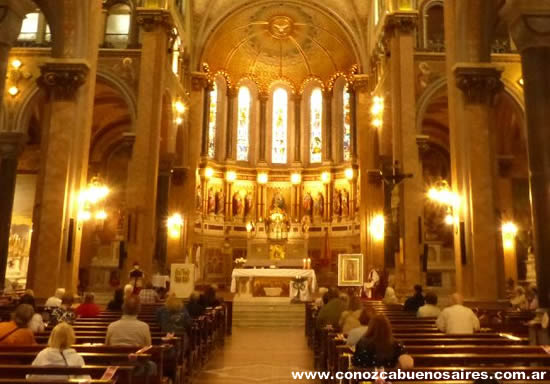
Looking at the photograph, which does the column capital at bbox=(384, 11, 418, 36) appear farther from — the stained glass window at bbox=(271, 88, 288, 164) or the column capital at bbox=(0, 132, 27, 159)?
the stained glass window at bbox=(271, 88, 288, 164)

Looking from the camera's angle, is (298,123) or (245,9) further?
(298,123)

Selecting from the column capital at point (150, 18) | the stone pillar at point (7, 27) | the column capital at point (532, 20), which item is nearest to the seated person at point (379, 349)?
the column capital at point (532, 20)

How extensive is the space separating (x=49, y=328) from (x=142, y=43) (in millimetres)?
14693

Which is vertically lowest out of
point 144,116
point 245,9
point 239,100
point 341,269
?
point 341,269

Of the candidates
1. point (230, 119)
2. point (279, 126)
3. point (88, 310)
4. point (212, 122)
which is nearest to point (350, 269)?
point (88, 310)

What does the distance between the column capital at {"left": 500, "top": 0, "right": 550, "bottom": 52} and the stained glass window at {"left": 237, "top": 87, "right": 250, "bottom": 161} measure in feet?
87.9

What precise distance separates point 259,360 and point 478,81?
28.6ft

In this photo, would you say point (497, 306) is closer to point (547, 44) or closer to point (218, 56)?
point (547, 44)

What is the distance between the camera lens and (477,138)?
13.2 m

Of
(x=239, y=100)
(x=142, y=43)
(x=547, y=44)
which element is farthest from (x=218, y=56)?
(x=547, y=44)

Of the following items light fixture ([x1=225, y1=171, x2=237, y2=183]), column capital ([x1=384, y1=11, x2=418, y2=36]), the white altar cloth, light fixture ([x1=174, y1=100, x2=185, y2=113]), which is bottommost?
the white altar cloth

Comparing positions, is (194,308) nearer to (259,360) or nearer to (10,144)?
(259,360)

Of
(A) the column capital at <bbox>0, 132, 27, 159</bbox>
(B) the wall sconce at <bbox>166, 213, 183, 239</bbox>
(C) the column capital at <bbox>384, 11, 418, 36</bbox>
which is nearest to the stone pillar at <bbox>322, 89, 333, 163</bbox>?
(B) the wall sconce at <bbox>166, 213, 183, 239</bbox>

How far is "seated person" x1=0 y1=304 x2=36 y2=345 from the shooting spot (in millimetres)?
5945
